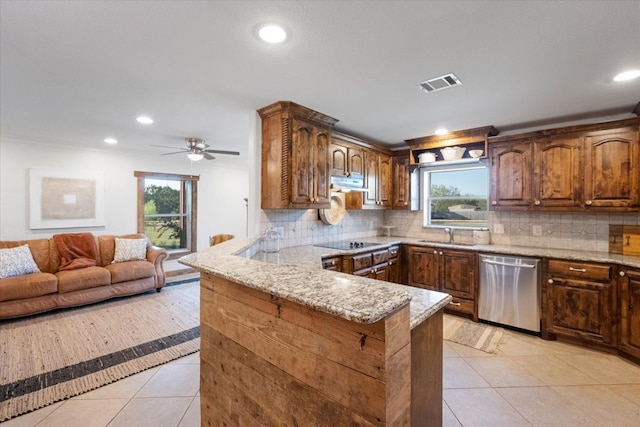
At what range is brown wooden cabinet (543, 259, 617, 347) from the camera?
9.30 feet

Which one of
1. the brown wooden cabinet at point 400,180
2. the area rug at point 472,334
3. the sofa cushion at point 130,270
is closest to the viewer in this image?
the area rug at point 472,334

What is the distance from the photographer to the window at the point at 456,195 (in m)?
4.26

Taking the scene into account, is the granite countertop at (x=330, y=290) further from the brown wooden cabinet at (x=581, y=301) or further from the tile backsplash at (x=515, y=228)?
the brown wooden cabinet at (x=581, y=301)

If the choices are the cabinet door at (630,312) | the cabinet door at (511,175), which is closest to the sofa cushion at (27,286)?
the cabinet door at (511,175)

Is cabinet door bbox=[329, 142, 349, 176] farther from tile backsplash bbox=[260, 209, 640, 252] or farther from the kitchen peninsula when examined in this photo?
the kitchen peninsula

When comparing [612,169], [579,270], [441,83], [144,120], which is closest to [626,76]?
[612,169]

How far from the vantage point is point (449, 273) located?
12.6 ft

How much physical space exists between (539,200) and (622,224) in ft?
2.74

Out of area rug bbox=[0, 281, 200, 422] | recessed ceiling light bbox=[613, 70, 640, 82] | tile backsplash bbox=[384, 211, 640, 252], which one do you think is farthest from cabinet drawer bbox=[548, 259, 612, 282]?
area rug bbox=[0, 281, 200, 422]

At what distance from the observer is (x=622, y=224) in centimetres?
322

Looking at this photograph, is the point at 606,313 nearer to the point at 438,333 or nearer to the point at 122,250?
the point at 438,333

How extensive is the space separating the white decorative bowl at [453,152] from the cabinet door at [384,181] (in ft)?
2.92

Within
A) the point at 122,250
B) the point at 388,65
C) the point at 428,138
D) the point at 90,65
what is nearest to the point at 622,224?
the point at 428,138

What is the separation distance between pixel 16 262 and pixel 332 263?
4.21 m
